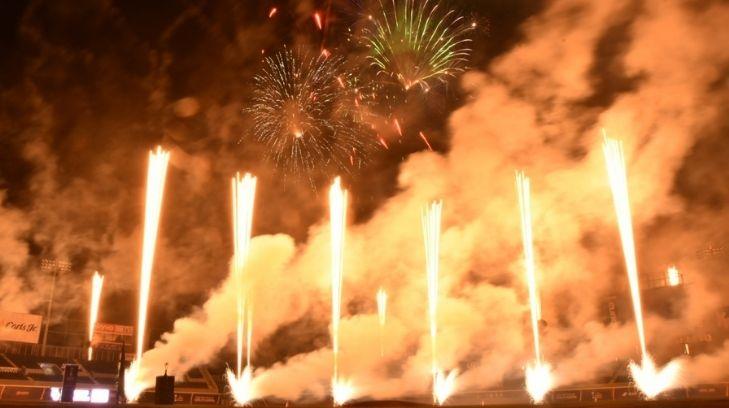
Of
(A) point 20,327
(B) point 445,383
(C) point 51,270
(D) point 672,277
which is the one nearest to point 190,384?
(A) point 20,327

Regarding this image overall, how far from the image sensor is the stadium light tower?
2998 cm

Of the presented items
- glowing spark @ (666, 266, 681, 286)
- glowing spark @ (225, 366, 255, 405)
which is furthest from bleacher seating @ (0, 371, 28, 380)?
glowing spark @ (666, 266, 681, 286)

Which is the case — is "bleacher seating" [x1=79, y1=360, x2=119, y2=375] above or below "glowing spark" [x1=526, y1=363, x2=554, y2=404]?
above

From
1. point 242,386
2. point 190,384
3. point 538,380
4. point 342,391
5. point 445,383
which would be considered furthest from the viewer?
point 190,384

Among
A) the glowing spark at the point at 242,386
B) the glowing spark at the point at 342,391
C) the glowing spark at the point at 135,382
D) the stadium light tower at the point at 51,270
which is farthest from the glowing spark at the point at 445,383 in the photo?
the stadium light tower at the point at 51,270

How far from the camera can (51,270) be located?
104 feet

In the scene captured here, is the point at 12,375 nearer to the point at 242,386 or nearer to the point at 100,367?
the point at 100,367

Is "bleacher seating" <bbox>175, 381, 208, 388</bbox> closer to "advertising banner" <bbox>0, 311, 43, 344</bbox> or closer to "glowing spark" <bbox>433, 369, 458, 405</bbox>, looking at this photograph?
"advertising banner" <bbox>0, 311, 43, 344</bbox>

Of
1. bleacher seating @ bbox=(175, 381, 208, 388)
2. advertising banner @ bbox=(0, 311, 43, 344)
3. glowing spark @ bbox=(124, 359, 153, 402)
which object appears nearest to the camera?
glowing spark @ bbox=(124, 359, 153, 402)

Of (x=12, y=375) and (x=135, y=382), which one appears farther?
(x=12, y=375)

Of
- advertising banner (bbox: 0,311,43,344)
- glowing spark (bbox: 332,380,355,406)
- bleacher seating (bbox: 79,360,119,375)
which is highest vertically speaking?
advertising banner (bbox: 0,311,43,344)

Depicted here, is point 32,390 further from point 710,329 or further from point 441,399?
point 710,329

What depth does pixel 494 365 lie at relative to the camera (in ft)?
97.7

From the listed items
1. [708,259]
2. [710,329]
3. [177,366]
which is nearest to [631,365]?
[710,329]
